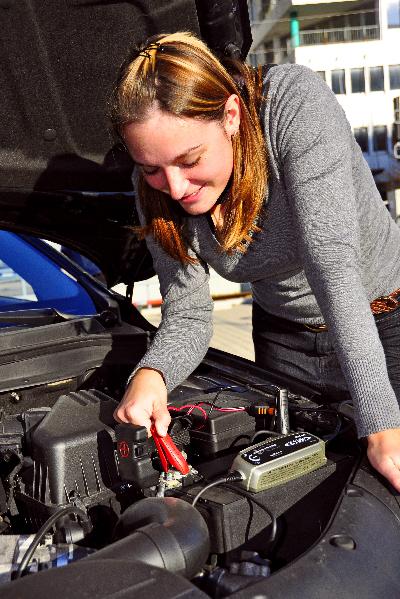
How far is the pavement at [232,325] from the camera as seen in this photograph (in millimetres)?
7387

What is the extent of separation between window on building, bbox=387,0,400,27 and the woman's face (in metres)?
23.1

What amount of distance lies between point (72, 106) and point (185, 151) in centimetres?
88

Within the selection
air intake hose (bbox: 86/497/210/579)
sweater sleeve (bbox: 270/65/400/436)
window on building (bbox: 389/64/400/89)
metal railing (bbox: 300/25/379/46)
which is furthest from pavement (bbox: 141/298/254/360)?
metal railing (bbox: 300/25/379/46)

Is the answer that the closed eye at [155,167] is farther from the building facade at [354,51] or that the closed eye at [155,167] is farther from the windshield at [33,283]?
the building facade at [354,51]

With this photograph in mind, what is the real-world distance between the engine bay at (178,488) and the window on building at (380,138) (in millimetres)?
20659

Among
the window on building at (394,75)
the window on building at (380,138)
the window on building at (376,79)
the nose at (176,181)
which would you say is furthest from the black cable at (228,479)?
the window on building at (394,75)

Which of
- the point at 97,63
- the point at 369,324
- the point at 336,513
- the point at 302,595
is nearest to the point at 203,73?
the point at 369,324

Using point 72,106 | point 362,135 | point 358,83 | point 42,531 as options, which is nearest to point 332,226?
point 42,531

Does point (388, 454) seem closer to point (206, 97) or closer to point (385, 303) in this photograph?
point (385, 303)

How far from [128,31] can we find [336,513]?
1.60 meters

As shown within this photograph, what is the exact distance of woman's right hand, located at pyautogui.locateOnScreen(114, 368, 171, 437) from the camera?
169cm

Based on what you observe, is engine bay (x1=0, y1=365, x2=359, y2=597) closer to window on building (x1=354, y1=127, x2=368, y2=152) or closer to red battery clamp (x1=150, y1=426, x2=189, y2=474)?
red battery clamp (x1=150, y1=426, x2=189, y2=474)

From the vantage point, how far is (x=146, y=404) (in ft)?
5.66

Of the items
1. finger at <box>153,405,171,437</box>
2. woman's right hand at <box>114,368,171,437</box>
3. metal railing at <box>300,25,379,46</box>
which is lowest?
finger at <box>153,405,171,437</box>
